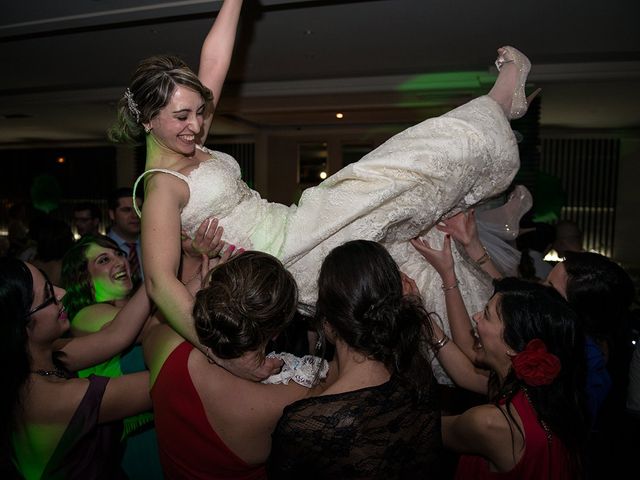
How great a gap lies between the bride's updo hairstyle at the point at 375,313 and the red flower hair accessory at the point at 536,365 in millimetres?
247

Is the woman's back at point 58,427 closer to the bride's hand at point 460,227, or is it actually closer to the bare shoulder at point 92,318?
the bare shoulder at point 92,318

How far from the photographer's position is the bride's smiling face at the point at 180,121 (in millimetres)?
1721

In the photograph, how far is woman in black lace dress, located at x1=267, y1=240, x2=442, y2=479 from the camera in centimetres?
124

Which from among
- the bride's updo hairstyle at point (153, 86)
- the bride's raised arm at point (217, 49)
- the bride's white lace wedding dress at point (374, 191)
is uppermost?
the bride's raised arm at point (217, 49)

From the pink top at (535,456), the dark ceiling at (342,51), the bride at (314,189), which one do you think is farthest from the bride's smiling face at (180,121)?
the dark ceiling at (342,51)

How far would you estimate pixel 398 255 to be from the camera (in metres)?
2.13

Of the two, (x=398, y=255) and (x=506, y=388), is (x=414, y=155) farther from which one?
(x=506, y=388)

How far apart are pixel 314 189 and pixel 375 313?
0.73 m

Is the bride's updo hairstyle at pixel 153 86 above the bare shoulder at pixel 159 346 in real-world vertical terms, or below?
above

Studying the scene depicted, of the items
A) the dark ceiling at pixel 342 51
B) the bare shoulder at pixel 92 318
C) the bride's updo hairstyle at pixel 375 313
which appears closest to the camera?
the bride's updo hairstyle at pixel 375 313

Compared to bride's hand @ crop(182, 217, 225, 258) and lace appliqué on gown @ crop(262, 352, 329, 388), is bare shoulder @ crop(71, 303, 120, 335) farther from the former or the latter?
lace appliqué on gown @ crop(262, 352, 329, 388)

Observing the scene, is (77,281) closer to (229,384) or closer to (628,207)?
(229,384)

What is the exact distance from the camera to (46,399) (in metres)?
1.41

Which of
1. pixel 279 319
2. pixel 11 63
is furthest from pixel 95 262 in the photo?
pixel 11 63
